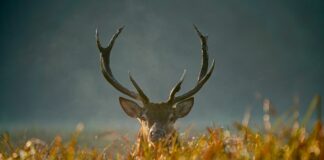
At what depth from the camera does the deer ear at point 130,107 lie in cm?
1145

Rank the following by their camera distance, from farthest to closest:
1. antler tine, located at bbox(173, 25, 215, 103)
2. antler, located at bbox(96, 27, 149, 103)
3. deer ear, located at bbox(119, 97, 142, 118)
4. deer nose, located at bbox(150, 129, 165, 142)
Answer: antler tine, located at bbox(173, 25, 215, 103), deer ear, located at bbox(119, 97, 142, 118), antler, located at bbox(96, 27, 149, 103), deer nose, located at bbox(150, 129, 165, 142)

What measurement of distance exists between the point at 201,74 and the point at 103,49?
2.22 metres

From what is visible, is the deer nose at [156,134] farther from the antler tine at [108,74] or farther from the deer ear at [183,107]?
the antler tine at [108,74]

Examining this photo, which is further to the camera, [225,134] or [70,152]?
[225,134]

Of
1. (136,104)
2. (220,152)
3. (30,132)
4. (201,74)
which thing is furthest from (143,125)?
(220,152)

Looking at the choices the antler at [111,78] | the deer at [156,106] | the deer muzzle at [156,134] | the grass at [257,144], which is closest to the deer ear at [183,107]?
the deer at [156,106]

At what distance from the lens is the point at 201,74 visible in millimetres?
12414

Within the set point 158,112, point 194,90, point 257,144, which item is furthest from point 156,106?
point 257,144

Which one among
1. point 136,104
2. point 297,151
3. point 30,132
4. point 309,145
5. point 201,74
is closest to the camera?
point 309,145

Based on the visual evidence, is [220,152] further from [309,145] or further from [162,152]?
[162,152]

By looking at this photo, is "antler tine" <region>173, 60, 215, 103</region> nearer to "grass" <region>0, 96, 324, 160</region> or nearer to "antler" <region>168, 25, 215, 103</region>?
"antler" <region>168, 25, 215, 103</region>

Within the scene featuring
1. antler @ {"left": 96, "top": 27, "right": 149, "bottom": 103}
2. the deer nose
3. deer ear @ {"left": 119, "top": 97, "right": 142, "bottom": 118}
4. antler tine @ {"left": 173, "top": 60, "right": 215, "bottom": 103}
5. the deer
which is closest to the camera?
the deer nose

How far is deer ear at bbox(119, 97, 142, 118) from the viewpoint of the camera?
11.4m

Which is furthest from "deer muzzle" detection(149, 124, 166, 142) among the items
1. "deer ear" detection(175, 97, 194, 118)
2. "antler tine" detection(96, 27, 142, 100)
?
"antler tine" detection(96, 27, 142, 100)
